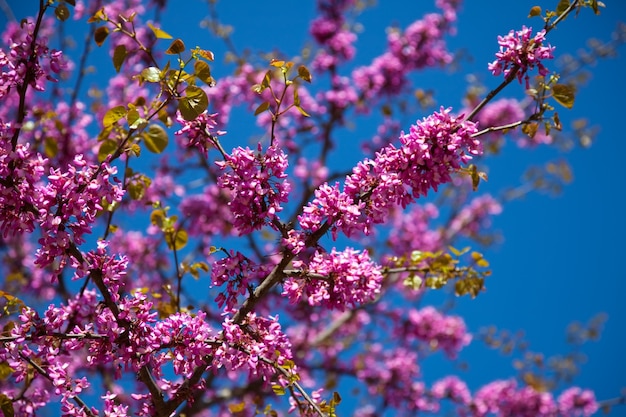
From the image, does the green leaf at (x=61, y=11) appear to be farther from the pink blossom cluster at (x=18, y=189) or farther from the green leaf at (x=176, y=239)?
the green leaf at (x=176, y=239)

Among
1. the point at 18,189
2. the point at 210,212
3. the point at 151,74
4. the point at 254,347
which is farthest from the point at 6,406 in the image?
the point at 210,212

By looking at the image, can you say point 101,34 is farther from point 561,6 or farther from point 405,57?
point 405,57

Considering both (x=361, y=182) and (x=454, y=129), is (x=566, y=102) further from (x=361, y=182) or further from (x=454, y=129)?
(x=361, y=182)

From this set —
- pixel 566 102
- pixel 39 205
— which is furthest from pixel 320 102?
pixel 39 205

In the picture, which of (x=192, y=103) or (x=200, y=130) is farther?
(x=200, y=130)

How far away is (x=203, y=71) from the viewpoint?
7.73ft

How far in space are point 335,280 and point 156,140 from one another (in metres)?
1.24

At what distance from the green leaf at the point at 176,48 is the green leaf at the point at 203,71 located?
0.10 meters

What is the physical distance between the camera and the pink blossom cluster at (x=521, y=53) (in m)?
2.42

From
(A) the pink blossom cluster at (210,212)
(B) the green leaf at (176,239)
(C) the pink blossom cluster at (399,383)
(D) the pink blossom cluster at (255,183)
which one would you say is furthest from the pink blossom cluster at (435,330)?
(D) the pink blossom cluster at (255,183)

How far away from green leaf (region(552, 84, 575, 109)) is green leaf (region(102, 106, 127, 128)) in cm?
201

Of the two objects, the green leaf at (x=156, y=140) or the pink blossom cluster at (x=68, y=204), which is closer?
the pink blossom cluster at (x=68, y=204)

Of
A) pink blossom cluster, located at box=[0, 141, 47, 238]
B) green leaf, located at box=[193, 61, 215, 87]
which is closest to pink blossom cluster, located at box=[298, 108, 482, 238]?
green leaf, located at box=[193, 61, 215, 87]

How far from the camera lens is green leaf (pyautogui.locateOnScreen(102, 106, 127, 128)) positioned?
2609 millimetres
